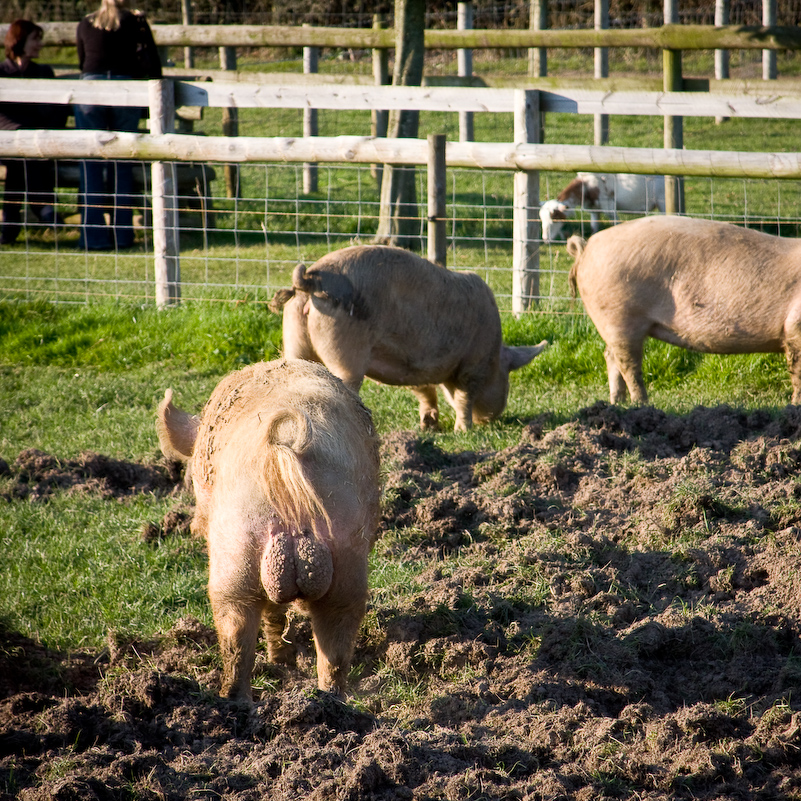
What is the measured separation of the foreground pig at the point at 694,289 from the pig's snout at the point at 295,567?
3.61 metres

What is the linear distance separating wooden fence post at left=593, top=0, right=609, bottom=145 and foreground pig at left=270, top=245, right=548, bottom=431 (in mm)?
7048

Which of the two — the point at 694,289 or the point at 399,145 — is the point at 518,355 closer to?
the point at 694,289

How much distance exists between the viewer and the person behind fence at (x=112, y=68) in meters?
9.69

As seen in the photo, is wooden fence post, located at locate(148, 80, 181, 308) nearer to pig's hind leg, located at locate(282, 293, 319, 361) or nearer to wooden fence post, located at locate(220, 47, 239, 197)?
wooden fence post, located at locate(220, 47, 239, 197)

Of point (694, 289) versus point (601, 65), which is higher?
point (601, 65)

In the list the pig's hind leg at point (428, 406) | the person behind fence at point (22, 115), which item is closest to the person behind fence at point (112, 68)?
the person behind fence at point (22, 115)

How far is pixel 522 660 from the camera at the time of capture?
3252 millimetres

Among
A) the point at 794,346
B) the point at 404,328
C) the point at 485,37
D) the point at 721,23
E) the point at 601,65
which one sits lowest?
the point at 794,346

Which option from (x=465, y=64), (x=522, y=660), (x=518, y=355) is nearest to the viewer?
(x=522, y=660)

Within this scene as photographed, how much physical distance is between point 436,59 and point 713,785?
68.1 feet

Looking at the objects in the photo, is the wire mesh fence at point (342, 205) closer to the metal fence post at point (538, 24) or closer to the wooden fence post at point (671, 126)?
the wooden fence post at point (671, 126)

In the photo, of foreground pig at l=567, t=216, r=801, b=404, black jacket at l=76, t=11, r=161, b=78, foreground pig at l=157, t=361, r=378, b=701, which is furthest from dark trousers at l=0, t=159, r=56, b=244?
foreground pig at l=157, t=361, r=378, b=701

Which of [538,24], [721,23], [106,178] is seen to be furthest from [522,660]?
[721,23]

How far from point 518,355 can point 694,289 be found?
4.04ft
